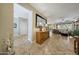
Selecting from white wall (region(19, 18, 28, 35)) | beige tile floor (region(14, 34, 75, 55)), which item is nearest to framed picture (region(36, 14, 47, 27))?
white wall (region(19, 18, 28, 35))

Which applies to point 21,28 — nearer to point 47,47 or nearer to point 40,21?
point 40,21

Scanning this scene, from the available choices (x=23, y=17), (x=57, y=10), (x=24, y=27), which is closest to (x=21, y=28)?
(x=24, y=27)

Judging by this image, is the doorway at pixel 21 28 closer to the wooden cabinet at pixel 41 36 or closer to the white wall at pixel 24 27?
the white wall at pixel 24 27

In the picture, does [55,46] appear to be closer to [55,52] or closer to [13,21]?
[55,52]

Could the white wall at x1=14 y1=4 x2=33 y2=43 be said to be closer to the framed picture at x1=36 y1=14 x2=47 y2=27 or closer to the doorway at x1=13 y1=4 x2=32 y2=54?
the doorway at x1=13 y1=4 x2=32 y2=54

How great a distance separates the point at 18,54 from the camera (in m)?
2.60

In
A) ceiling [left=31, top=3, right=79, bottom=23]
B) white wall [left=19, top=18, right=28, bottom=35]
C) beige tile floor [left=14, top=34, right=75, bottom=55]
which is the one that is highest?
ceiling [left=31, top=3, right=79, bottom=23]

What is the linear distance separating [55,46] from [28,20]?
76 centimetres

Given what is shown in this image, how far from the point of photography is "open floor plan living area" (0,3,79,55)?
8.42 ft

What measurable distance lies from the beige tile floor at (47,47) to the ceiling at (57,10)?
420mm

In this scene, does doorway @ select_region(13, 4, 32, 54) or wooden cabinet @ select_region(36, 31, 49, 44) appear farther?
wooden cabinet @ select_region(36, 31, 49, 44)

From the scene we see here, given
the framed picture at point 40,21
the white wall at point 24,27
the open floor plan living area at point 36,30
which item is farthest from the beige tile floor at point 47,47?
the framed picture at point 40,21

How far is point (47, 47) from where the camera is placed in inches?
103

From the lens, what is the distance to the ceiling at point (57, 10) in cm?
255
